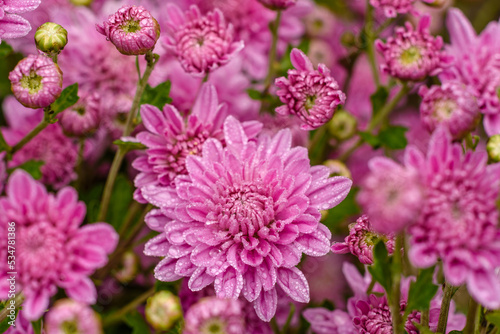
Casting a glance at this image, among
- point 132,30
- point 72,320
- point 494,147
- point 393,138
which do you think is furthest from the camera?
point 393,138

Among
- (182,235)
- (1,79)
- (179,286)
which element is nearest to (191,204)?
(182,235)

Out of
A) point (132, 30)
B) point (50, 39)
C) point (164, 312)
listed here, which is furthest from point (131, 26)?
point (164, 312)

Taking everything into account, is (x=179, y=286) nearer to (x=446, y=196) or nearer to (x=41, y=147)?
(x=41, y=147)

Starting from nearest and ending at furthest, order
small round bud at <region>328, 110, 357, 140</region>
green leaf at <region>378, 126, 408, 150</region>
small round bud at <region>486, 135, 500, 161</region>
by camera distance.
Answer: small round bud at <region>486, 135, 500, 161</region> < green leaf at <region>378, 126, 408, 150</region> < small round bud at <region>328, 110, 357, 140</region>

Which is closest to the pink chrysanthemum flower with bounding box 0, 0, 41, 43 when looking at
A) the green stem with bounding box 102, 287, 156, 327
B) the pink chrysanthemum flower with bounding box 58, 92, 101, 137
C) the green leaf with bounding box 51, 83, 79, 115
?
the green leaf with bounding box 51, 83, 79, 115

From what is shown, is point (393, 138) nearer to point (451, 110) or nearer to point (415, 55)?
point (415, 55)

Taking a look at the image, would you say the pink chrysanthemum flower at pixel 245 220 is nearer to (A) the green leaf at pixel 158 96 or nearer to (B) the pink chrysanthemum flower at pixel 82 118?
(A) the green leaf at pixel 158 96

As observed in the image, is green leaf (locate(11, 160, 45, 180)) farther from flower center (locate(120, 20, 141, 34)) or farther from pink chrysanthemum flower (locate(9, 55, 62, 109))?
flower center (locate(120, 20, 141, 34))
